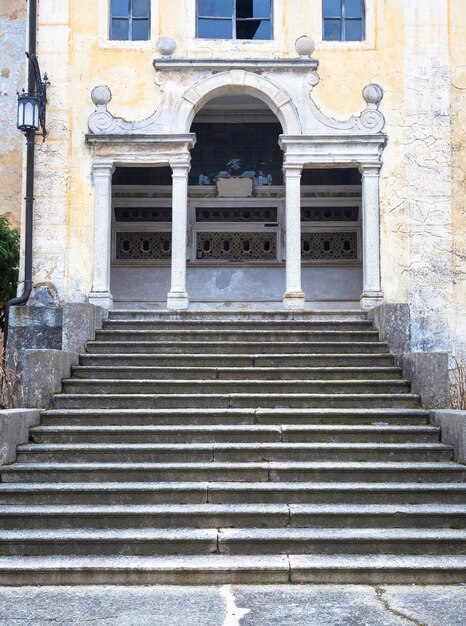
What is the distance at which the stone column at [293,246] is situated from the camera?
426 inches

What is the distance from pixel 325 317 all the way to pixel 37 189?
14.0 feet

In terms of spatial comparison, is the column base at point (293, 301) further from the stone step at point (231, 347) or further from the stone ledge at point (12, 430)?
the stone ledge at point (12, 430)

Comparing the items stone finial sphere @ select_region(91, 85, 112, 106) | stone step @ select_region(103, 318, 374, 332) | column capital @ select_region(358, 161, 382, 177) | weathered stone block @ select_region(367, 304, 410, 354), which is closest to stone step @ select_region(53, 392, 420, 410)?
weathered stone block @ select_region(367, 304, 410, 354)

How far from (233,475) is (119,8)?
759 cm

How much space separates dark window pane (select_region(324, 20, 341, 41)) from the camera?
38.1 ft

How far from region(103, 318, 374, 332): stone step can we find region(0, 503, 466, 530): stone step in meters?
3.75

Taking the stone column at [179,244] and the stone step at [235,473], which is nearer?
the stone step at [235,473]

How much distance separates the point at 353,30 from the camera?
38.2 ft

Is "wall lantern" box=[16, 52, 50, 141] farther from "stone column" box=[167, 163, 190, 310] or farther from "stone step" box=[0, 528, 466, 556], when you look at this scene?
"stone step" box=[0, 528, 466, 556]

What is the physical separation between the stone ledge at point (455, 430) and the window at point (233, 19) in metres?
6.60

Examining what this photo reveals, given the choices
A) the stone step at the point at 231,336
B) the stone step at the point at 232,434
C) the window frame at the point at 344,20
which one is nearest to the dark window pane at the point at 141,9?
the window frame at the point at 344,20

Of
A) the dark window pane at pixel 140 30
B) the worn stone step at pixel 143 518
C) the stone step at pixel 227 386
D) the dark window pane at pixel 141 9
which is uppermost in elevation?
the dark window pane at pixel 141 9

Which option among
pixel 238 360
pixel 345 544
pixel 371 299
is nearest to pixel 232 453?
pixel 345 544

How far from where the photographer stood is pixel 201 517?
6.35 meters
